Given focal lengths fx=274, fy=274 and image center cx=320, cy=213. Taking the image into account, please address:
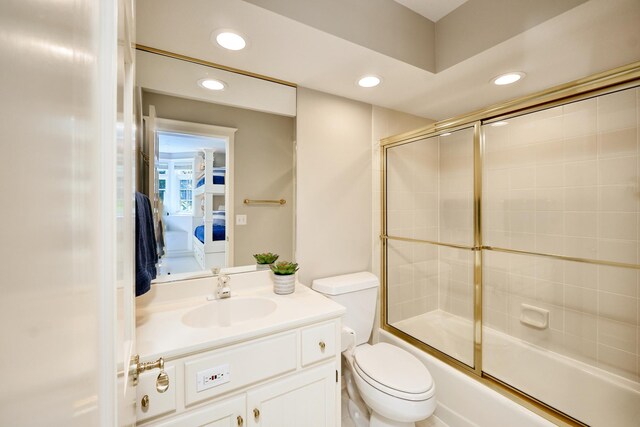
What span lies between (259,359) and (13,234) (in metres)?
1.17

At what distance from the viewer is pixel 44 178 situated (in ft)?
0.56

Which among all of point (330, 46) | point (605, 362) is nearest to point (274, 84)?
point (330, 46)

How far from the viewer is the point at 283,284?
5.15 ft

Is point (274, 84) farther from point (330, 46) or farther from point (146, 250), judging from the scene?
point (146, 250)

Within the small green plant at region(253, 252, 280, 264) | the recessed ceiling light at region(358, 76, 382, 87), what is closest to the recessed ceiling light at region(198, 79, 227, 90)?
the recessed ceiling light at region(358, 76, 382, 87)

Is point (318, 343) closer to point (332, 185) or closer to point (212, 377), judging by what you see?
point (212, 377)

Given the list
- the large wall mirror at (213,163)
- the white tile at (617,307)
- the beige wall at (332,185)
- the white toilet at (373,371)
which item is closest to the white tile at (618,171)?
the white tile at (617,307)

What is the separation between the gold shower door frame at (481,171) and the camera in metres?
1.16

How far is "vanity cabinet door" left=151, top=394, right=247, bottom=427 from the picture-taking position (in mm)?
988

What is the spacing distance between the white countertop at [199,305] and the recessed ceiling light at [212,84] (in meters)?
1.08

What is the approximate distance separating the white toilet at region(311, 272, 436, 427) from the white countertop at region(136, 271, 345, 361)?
0.37 meters

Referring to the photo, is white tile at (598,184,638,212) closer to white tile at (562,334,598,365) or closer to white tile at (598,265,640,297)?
white tile at (598,265,640,297)

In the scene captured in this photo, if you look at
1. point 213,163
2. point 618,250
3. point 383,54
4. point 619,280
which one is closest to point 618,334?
point 619,280

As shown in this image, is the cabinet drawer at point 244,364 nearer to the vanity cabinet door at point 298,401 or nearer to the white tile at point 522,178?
the vanity cabinet door at point 298,401
